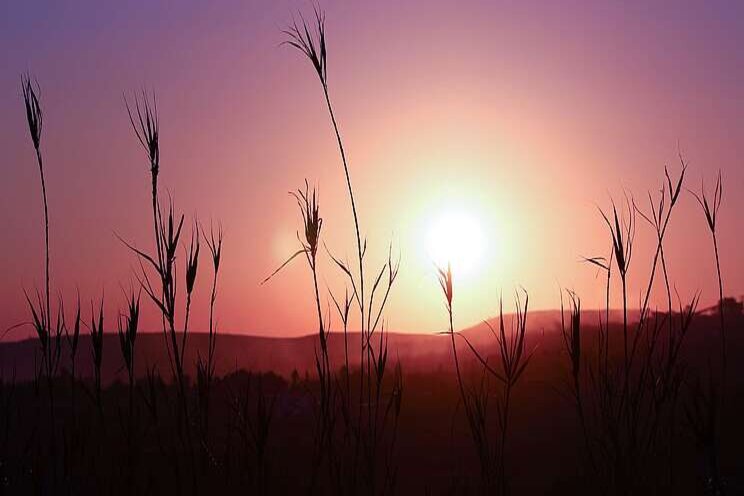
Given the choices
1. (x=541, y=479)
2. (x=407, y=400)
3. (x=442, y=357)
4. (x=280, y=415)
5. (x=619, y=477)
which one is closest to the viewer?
(x=619, y=477)

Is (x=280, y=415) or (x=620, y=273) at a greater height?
(x=620, y=273)

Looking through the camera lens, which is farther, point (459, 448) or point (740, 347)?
point (740, 347)

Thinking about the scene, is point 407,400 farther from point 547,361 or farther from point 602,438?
point 602,438

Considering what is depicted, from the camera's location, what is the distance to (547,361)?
53.7ft

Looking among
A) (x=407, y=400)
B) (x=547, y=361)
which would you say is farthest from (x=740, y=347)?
(x=407, y=400)

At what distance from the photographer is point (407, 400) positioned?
46.4 ft

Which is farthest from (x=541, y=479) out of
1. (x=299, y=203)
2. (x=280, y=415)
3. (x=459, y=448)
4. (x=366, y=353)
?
(x=299, y=203)

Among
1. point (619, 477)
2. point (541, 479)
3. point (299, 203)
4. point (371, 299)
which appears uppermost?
point (299, 203)

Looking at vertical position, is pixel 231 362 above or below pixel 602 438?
above

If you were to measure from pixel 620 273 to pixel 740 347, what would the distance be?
14032 mm

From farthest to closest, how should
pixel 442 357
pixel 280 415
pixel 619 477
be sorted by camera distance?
pixel 442 357 → pixel 280 415 → pixel 619 477

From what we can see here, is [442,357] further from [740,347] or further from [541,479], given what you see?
[541,479]

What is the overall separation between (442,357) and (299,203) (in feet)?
53.4

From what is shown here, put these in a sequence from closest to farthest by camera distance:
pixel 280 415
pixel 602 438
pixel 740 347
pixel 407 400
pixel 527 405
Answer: pixel 602 438, pixel 280 415, pixel 527 405, pixel 407 400, pixel 740 347
